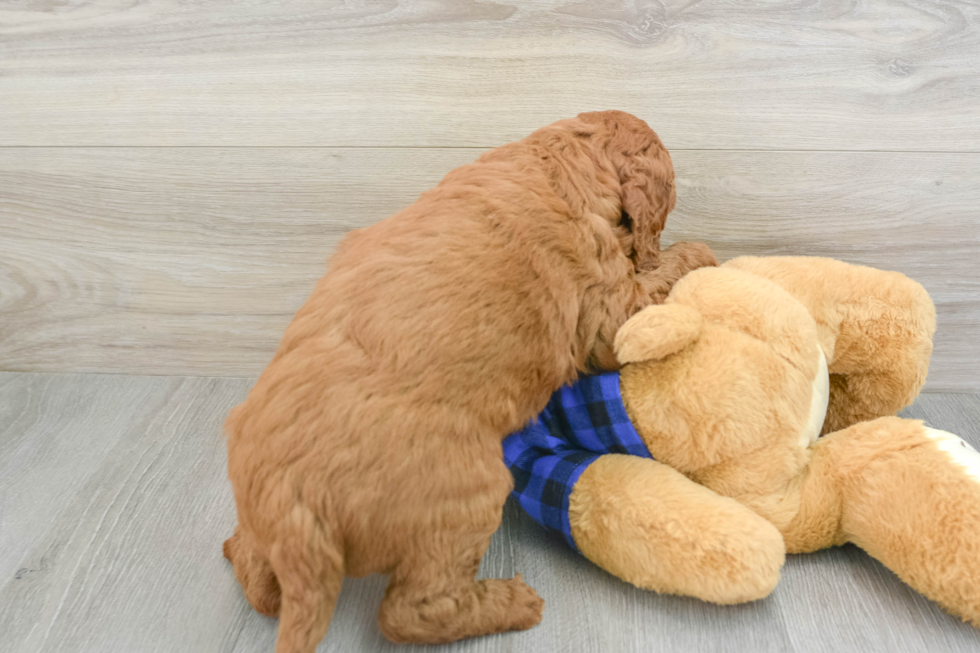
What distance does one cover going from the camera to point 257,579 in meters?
0.77

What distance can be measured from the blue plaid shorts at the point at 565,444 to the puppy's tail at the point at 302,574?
0.97 feet

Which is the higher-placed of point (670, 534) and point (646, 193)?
point (646, 193)

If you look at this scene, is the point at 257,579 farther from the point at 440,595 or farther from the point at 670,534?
the point at 670,534

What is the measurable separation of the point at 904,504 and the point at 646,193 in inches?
18.5

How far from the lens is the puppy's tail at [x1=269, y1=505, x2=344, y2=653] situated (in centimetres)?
65

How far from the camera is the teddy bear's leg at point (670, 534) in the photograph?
2.43 feet

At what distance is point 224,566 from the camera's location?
90cm

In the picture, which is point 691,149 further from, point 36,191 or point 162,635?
point 36,191

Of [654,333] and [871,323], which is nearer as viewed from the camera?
[654,333]

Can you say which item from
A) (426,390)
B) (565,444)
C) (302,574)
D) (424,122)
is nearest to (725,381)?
(565,444)

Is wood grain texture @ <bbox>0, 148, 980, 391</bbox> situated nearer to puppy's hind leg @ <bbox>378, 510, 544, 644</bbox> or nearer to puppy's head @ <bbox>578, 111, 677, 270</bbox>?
puppy's head @ <bbox>578, 111, 677, 270</bbox>

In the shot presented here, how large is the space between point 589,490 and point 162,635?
1.76 ft

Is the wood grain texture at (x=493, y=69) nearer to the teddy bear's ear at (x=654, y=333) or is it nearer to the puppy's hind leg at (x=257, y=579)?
the teddy bear's ear at (x=654, y=333)

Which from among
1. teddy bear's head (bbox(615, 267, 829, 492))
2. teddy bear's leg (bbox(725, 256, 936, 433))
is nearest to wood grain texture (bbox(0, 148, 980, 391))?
teddy bear's leg (bbox(725, 256, 936, 433))
